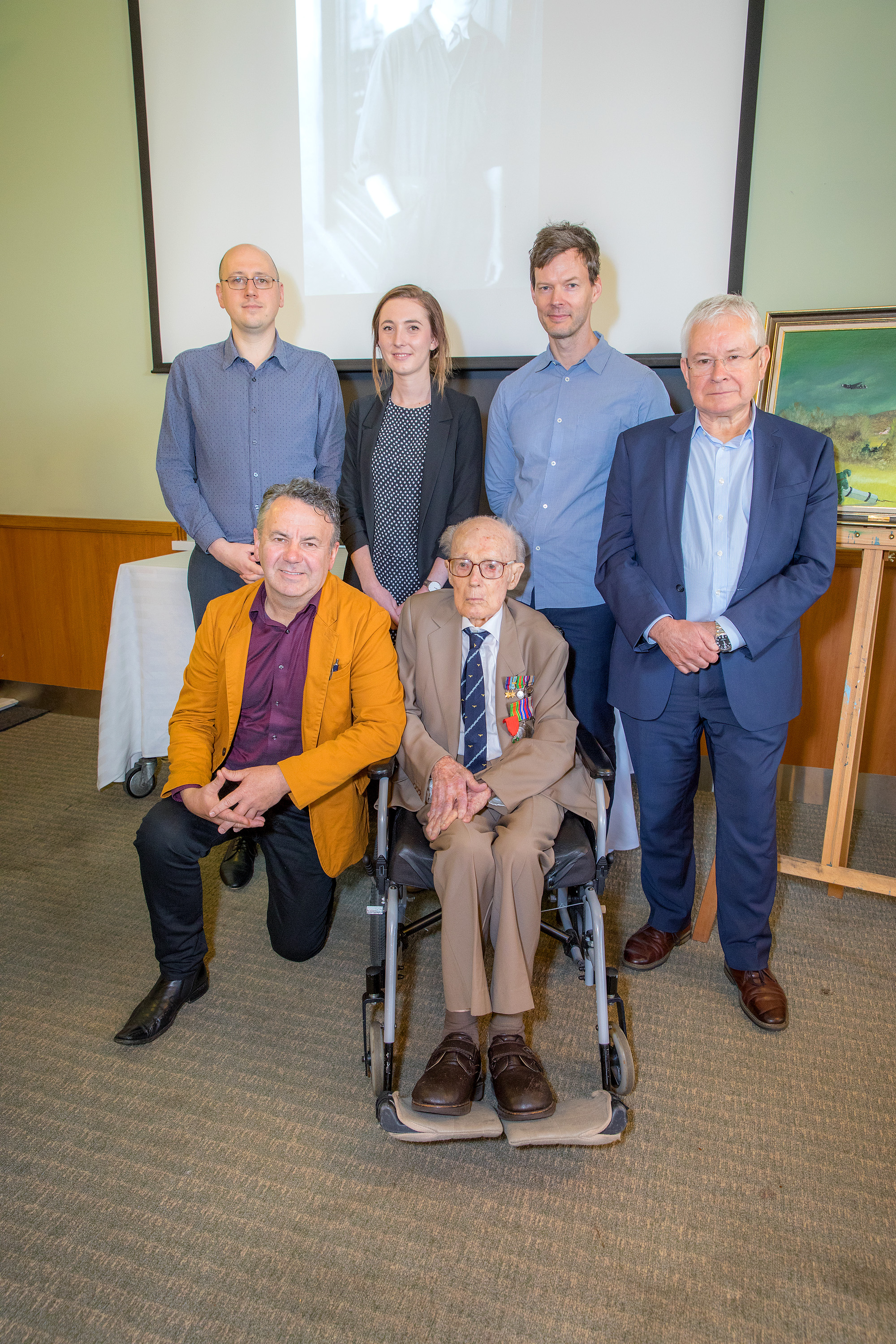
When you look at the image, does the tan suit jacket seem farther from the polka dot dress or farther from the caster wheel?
the caster wheel

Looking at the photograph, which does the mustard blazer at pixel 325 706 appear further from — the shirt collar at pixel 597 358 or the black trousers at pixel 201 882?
the shirt collar at pixel 597 358

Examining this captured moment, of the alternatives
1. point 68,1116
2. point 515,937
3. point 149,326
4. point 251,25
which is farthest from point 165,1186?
point 251,25

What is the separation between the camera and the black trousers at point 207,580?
8.46 feet

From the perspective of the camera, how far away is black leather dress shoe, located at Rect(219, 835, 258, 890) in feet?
8.89

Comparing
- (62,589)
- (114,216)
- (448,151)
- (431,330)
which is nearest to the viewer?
(431,330)

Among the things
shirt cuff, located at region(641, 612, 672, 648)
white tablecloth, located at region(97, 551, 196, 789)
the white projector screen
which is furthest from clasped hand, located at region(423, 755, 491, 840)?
the white projector screen

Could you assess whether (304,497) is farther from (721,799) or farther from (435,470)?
(721,799)

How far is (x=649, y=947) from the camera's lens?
2285mm

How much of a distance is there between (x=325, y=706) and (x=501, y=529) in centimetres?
63

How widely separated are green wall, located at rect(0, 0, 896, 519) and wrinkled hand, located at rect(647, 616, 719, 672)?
5.31 feet

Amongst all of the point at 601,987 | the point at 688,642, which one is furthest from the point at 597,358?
the point at 601,987

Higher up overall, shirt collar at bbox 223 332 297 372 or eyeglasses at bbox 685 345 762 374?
shirt collar at bbox 223 332 297 372

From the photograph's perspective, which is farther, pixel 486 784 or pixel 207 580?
pixel 207 580

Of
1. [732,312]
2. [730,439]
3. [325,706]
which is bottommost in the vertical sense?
[325,706]
